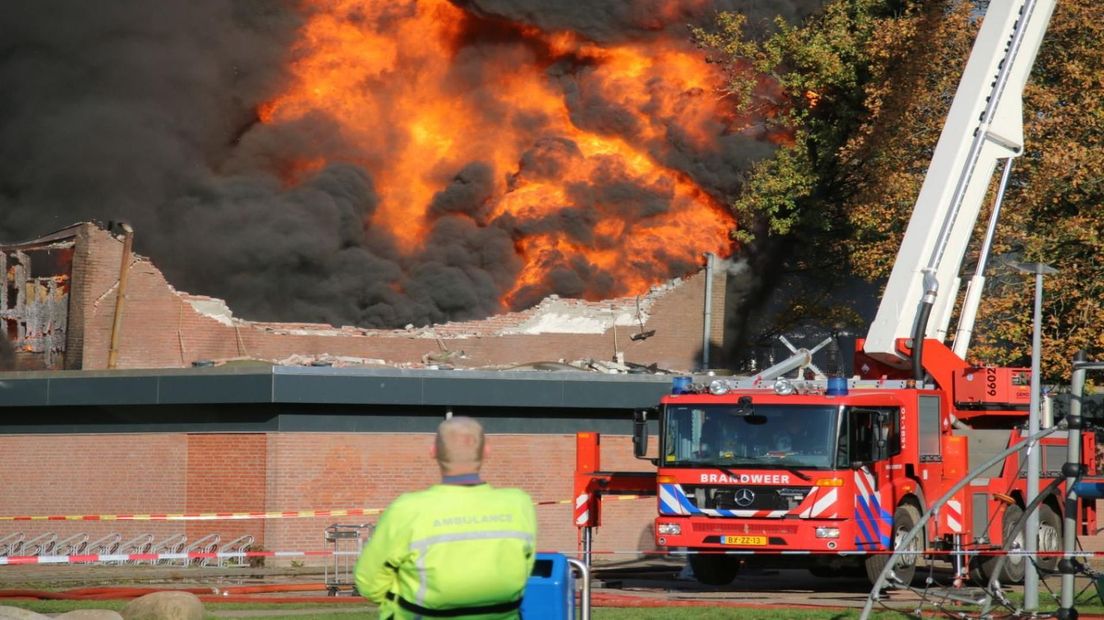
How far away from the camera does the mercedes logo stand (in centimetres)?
1633

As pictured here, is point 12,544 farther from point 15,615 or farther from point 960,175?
point 960,175

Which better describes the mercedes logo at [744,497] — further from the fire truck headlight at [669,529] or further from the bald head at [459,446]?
the bald head at [459,446]

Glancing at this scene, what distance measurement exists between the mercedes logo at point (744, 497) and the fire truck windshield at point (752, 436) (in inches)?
11.1

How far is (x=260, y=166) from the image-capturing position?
39844 millimetres

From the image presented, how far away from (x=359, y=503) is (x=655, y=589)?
6.77m

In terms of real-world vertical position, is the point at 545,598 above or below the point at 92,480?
above

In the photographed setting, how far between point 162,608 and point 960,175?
500 inches

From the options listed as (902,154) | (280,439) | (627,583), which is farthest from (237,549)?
(902,154)

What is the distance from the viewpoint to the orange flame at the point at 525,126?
3731 centimetres

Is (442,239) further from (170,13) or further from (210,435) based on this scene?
(210,435)

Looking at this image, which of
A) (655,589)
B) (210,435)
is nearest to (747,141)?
(210,435)

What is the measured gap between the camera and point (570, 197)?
3766 centimetres

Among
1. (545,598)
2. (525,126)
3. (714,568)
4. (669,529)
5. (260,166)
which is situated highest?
(525,126)

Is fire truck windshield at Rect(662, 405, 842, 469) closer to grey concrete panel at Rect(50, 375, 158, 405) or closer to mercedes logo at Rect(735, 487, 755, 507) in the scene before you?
mercedes logo at Rect(735, 487, 755, 507)
